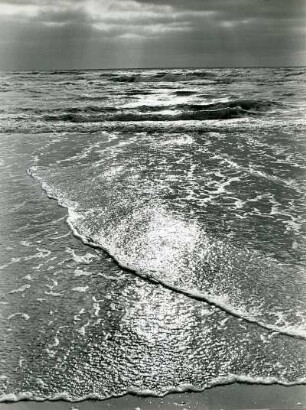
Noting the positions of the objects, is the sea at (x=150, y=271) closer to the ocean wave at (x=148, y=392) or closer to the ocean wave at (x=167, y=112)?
the ocean wave at (x=148, y=392)

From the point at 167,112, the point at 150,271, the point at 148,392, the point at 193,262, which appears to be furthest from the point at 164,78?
the point at 148,392

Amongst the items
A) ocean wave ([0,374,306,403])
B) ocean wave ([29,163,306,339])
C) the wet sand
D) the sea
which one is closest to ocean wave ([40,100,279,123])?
the sea

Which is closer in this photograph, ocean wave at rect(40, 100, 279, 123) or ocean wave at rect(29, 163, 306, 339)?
ocean wave at rect(29, 163, 306, 339)

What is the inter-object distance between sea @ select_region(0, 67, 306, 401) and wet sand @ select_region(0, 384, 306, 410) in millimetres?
49

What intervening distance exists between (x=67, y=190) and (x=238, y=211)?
7.60 feet

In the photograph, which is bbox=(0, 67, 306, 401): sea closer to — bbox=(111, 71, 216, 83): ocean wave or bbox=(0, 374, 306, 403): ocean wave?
bbox=(0, 374, 306, 403): ocean wave

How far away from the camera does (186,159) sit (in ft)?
26.1

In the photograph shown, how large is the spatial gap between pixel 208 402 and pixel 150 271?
1.47 meters

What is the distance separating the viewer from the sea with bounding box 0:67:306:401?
2.60 meters

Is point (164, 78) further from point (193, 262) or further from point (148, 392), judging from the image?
point (148, 392)

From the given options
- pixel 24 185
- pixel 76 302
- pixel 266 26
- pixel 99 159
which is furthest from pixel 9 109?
pixel 76 302

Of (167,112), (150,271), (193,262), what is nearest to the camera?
(150,271)

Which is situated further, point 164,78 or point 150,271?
point 164,78

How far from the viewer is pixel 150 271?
371cm
